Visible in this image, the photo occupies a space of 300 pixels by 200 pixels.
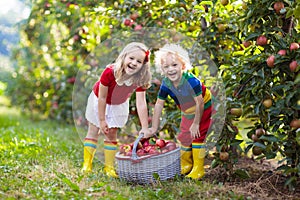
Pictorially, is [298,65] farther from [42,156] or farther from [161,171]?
[42,156]

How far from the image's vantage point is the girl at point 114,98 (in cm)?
274

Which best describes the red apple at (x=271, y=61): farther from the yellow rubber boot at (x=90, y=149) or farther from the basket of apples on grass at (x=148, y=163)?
the yellow rubber boot at (x=90, y=149)

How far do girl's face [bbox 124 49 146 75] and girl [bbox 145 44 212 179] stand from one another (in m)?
0.12

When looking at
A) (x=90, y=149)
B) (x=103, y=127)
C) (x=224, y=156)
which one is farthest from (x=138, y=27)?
(x=224, y=156)

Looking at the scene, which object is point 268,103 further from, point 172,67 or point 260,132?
point 172,67

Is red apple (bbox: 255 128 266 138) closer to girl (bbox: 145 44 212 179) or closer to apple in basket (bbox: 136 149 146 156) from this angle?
girl (bbox: 145 44 212 179)

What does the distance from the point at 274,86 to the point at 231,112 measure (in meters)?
0.30

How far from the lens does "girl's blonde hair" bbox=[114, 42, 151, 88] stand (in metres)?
2.74

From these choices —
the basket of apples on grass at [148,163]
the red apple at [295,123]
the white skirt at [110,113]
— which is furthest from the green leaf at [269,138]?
the white skirt at [110,113]

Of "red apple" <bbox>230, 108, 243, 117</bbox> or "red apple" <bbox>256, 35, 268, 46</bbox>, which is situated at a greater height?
"red apple" <bbox>256, 35, 268, 46</bbox>

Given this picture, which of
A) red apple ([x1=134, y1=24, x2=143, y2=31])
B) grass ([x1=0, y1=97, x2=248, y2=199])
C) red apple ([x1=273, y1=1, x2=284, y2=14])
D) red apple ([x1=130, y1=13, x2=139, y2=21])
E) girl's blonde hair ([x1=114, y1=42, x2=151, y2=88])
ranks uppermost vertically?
red apple ([x1=273, y1=1, x2=284, y2=14])

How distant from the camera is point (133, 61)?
8.85ft

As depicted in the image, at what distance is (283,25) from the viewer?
2.68m

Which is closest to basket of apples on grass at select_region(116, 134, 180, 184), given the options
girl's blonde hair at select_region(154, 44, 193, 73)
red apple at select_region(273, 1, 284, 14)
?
girl's blonde hair at select_region(154, 44, 193, 73)
